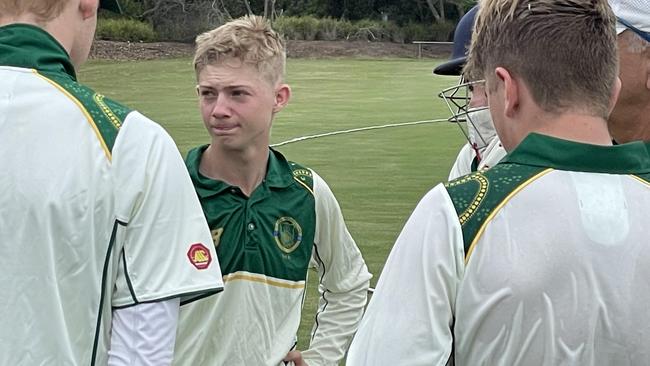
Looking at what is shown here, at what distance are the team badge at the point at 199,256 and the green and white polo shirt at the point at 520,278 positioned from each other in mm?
483

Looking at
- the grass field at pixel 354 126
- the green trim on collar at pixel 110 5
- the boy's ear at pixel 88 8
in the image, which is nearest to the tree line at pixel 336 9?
the grass field at pixel 354 126

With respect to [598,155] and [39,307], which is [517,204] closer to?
[598,155]

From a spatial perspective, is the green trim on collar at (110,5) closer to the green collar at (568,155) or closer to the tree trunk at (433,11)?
the green collar at (568,155)

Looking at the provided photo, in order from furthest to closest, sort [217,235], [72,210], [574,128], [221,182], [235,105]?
[235,105] → [221,182] → [217,235] → [72,210] → [574,128]

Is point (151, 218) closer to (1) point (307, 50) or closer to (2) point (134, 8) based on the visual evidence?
→ (1) point (307, 50)

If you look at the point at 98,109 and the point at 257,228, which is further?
the point at 257,228

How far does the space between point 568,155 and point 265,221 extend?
1759 millimetres

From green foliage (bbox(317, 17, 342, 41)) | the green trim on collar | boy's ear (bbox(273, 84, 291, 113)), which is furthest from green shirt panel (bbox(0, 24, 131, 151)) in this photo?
green foliage (bbox(317, 17, 342, 41))

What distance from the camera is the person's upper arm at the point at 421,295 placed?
1.99m

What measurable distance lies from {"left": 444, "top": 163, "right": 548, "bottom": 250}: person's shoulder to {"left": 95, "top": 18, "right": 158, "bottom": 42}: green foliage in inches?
1903

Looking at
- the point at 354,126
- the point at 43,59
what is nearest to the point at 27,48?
the point at 43,59

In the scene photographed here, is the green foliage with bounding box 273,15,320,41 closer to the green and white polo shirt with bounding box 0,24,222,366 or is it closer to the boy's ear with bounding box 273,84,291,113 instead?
the boy's ear with bounding box 273,84,291,113

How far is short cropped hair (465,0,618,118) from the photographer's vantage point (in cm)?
209

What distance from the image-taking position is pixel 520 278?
2008 mm
